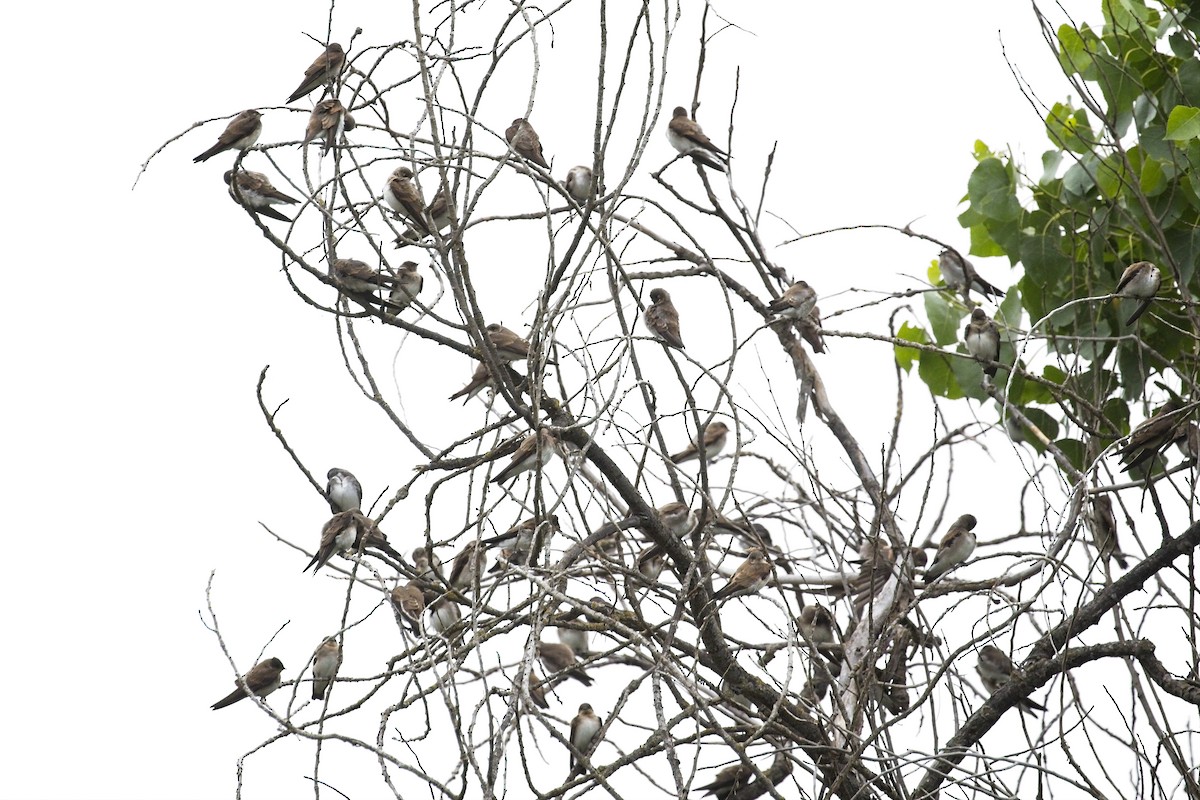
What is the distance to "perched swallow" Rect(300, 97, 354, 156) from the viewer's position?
555cm

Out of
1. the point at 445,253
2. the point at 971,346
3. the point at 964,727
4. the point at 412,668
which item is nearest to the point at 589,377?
the point at 445,253

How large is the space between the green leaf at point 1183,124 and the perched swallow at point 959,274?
7.87 feet

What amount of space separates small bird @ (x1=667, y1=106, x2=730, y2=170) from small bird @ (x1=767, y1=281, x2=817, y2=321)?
956 mm

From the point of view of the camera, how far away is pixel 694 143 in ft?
29.1

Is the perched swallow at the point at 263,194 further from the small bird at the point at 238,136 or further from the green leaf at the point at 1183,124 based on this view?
the green leaf at the point at 1183,124

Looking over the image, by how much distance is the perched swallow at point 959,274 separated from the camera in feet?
27.6

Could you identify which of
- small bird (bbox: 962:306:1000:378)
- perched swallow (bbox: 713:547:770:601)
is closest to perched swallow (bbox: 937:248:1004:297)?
small bird (bbox: 962:306:1000:378)

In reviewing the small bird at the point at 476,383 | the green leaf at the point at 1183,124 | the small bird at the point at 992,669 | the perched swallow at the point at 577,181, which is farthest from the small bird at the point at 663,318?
the green leaf at the point at 1183,124

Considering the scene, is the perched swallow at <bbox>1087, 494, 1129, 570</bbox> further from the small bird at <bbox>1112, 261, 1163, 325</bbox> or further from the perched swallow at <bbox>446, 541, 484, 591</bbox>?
the perched swallow at <bbox>446, 541, 484, 591</bbox>

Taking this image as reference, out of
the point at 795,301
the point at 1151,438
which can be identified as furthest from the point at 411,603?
the point at 1151,438

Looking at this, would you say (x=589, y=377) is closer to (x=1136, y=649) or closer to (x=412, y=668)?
(x=412, y=668)

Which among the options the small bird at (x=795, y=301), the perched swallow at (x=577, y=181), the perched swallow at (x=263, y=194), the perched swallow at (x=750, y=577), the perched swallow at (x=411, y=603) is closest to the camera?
the perched swallow at (x=750, y=577)

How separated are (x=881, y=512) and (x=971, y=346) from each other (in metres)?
2.17

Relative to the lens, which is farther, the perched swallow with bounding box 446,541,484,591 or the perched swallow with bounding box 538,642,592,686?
the perched swallow with bounding box 538,642,592,686
